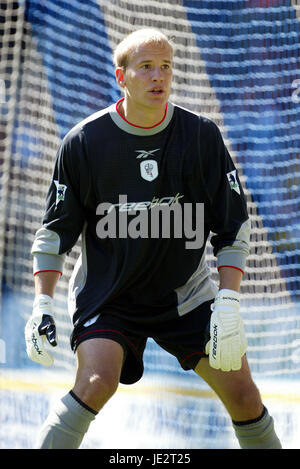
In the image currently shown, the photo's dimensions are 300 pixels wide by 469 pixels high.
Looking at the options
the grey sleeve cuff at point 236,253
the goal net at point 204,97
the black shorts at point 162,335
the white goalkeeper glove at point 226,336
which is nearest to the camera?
the white goalkeeper glove at point 226,336

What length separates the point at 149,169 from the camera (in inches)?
115

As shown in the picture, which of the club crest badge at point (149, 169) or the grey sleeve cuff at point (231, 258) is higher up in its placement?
the club crest badge at point (149, 169)

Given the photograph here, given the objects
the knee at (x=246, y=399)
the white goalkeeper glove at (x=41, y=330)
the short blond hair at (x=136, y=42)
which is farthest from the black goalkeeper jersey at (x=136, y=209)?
the knee at (x=246, y=399)

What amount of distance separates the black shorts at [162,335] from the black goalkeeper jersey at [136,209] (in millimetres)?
34

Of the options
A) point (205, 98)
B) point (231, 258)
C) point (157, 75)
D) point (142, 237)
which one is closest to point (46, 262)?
point (142, 237)

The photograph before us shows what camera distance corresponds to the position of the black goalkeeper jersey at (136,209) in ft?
9.45

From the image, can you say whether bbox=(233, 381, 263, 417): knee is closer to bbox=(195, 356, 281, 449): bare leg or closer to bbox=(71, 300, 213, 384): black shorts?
bbox=(195, 356, 281, 449): bare leg

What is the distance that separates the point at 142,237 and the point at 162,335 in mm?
364

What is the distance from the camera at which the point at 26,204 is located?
4.75m

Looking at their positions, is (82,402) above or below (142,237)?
below

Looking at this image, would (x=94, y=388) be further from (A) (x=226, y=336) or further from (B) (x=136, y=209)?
(B) (x=136, y=209)

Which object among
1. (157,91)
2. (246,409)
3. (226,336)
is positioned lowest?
(246,409)

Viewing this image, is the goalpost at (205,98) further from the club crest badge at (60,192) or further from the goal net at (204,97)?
the club crest badge at (60,192)

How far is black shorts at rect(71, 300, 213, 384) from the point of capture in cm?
280
